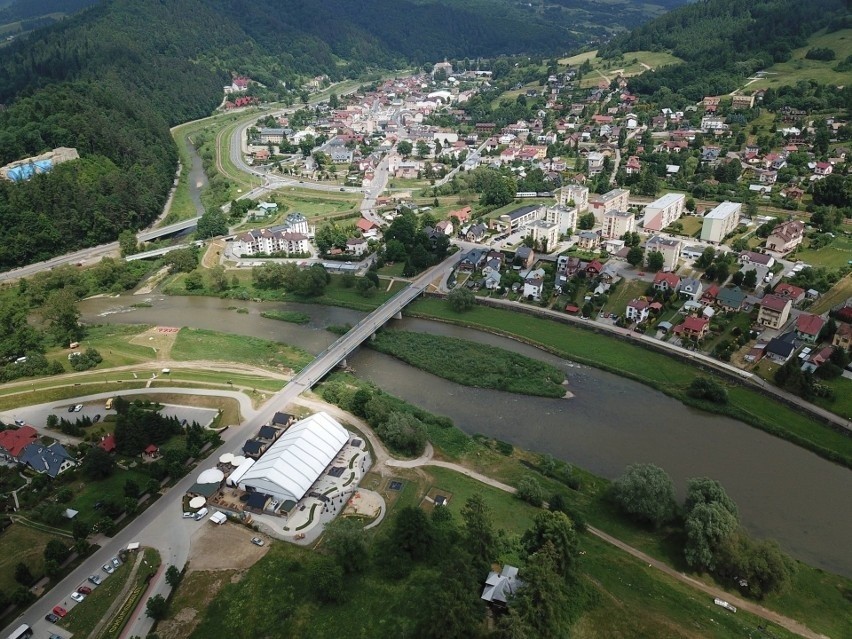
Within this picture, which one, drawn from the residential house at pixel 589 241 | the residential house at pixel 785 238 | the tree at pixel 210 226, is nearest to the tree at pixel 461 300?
the residential house at pixel 589 241

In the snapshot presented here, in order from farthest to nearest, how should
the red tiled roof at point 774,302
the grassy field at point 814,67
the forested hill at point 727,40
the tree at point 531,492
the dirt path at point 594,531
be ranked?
the forested hill at point 727,40 → the grassy field at point 814,67 → the red tiled roof at point 774,302 → the tree at point 531,492 → the dirt path at point 594,531

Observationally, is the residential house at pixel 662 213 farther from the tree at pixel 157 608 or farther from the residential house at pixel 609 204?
the tree at pixel 157 608

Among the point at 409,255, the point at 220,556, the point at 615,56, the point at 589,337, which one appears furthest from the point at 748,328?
the point at 615,56

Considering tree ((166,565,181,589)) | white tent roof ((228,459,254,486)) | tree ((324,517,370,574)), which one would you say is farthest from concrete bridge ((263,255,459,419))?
tree ((324,517,370,574))

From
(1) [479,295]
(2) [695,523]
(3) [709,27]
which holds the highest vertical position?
(3) [709,27]

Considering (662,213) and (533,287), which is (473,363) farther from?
(662,213)

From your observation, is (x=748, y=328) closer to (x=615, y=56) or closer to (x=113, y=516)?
(x=113, y=516)

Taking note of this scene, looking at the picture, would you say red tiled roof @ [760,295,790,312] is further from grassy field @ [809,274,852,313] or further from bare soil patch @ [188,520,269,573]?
bare soil patch @ [188,520,269,573]
